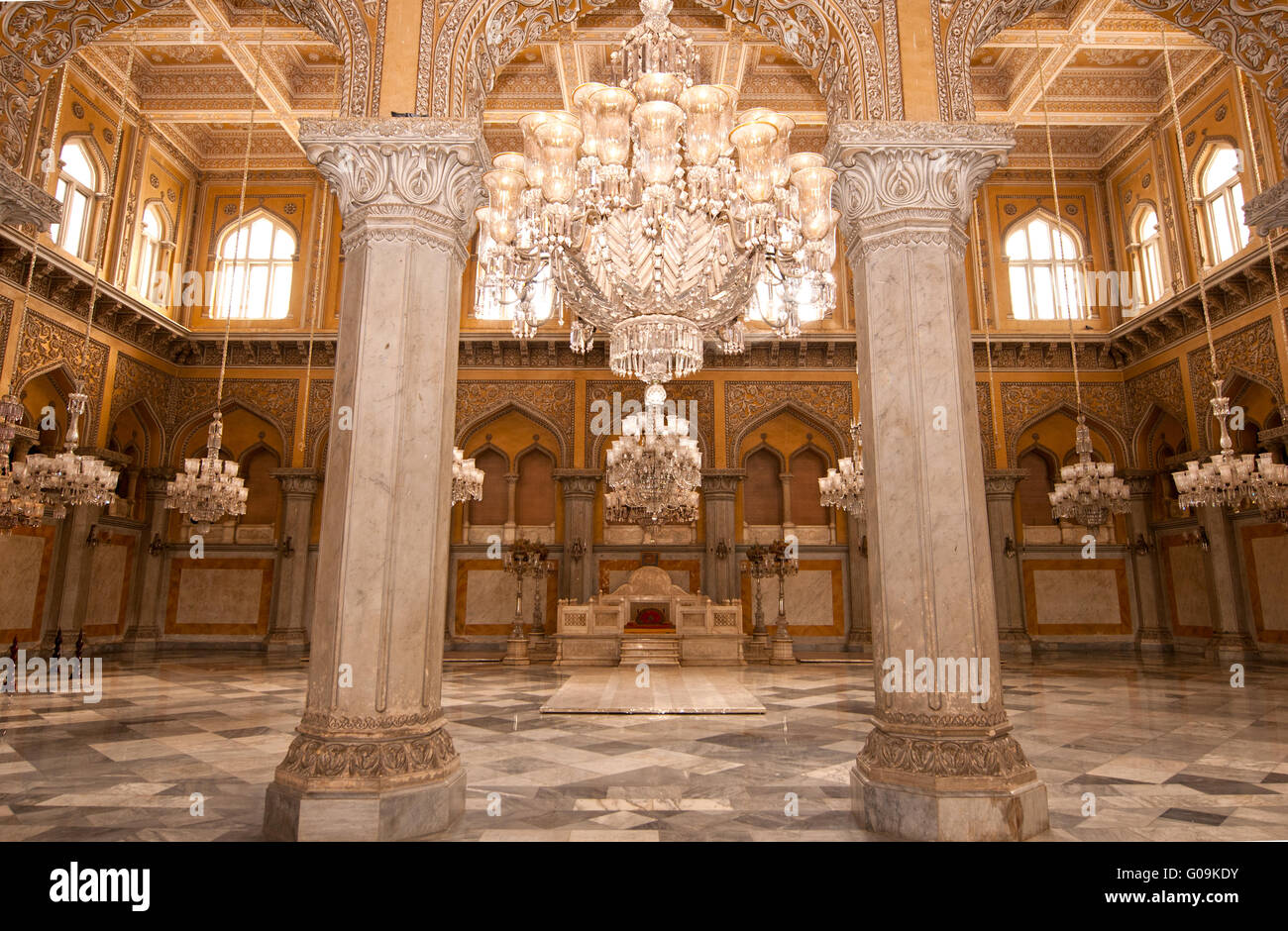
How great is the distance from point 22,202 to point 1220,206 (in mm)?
14758

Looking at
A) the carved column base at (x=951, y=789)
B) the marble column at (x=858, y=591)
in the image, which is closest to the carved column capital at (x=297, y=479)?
the marble column at (x=858, y=591)

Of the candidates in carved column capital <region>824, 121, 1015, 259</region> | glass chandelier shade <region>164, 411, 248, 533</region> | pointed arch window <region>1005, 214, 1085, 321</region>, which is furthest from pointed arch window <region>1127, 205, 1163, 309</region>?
glass chandelier shade <region>164, 411, 248, 533</region>

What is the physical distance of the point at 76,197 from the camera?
11.8 meters

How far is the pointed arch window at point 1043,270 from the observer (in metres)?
14.8

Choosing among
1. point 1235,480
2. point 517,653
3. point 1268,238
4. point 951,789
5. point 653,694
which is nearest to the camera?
point 951,789

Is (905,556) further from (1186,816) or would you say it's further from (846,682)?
(846,682)

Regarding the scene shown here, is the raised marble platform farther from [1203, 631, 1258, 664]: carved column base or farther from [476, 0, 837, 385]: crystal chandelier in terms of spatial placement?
[1203, 631, 1258, 664]: carved column base

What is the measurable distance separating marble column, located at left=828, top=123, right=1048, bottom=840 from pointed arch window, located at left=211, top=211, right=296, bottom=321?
13.3 m

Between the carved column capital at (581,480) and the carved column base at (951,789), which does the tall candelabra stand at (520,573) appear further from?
the carved column base at (951,789)

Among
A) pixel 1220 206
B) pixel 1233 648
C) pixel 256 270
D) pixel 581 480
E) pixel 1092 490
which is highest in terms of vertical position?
pixel 256 270

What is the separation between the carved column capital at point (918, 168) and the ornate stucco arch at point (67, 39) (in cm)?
272

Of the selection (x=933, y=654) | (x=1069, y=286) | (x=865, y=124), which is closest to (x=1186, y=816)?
(x=933, y=654)

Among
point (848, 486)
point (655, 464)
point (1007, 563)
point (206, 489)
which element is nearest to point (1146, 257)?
point (1007, 563)

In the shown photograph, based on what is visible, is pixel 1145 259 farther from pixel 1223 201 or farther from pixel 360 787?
pixel 360 787
